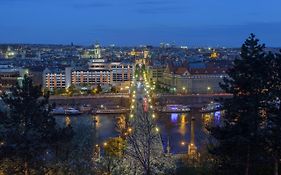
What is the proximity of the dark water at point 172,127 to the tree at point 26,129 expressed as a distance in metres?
4.28

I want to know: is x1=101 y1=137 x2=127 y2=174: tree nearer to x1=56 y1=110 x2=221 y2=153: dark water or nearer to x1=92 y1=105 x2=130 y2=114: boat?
x1=56 y1=110 x2=221 y2=153: dark water

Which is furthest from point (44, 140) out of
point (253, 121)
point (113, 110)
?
point (113, 110)

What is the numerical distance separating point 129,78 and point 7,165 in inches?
1076

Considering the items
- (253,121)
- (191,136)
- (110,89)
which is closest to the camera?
(253,121)

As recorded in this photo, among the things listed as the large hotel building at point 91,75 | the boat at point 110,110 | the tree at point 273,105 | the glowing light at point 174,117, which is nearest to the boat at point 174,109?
the glowing light at point 174,117

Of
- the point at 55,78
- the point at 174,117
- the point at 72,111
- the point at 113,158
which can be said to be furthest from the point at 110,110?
the point at 113,158

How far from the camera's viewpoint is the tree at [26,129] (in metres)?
5.36

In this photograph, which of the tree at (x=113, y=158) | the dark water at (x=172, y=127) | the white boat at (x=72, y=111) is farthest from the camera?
the white boat at (x=72, y=111)

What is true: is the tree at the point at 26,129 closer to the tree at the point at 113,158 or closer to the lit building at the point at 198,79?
the tree at the point at 113,158

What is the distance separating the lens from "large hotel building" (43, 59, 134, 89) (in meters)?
31.1

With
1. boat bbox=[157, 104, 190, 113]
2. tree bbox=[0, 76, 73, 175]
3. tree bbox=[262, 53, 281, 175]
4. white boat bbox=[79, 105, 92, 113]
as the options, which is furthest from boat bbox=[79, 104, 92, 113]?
tree bbox=[262, 53, 281, 175]

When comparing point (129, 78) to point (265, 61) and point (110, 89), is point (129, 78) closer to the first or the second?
point (110, 89)

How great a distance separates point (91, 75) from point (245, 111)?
26.7m

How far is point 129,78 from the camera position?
32875 mm
